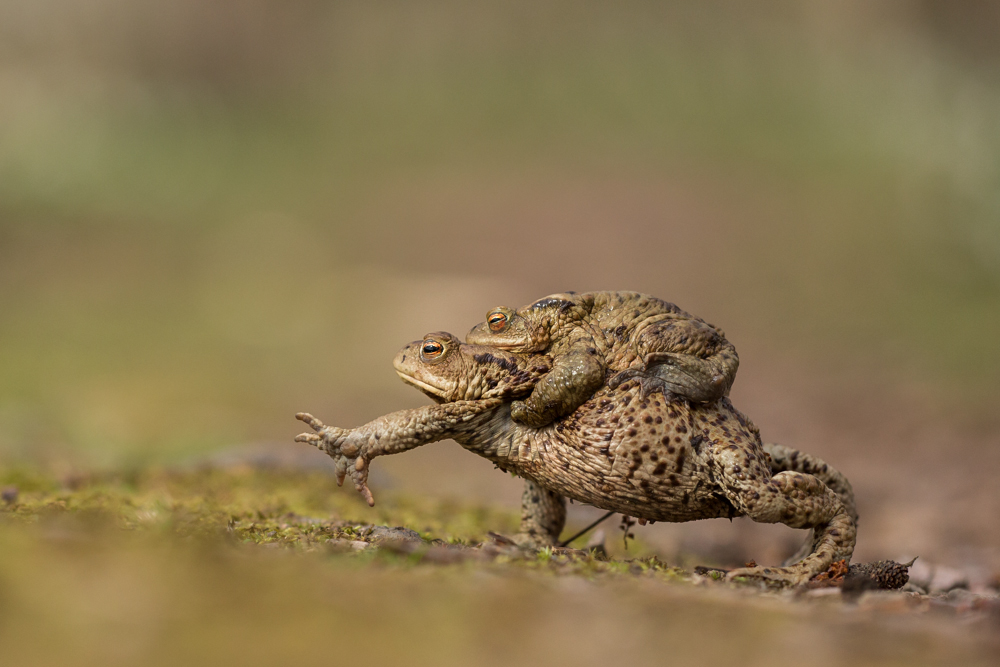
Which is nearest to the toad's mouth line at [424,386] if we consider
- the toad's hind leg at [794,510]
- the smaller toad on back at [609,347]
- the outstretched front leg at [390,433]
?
the outstretched front leg at [390,433]

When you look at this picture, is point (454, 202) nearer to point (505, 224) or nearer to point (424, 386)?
point (505, 224)

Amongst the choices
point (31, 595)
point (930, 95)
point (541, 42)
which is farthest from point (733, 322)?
point (541, 42)

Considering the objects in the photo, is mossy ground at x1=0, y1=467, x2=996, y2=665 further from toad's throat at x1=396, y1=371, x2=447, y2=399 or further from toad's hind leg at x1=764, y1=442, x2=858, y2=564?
toad's hind leg at x1=764, y1=442, x2=858, y2=564

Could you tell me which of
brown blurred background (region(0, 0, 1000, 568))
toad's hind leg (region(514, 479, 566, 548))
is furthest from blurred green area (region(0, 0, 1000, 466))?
toad's hind leg (region(514, 479, 566, 548))

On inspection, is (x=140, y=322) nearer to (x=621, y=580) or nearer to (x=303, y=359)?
(x=303, y=359)

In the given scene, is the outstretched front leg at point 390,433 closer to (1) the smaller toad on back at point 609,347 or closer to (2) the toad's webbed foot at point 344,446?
(2) the toad's webbed foot at point 344,446

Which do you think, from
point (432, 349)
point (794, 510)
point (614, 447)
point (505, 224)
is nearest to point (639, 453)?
point (614, 447)
